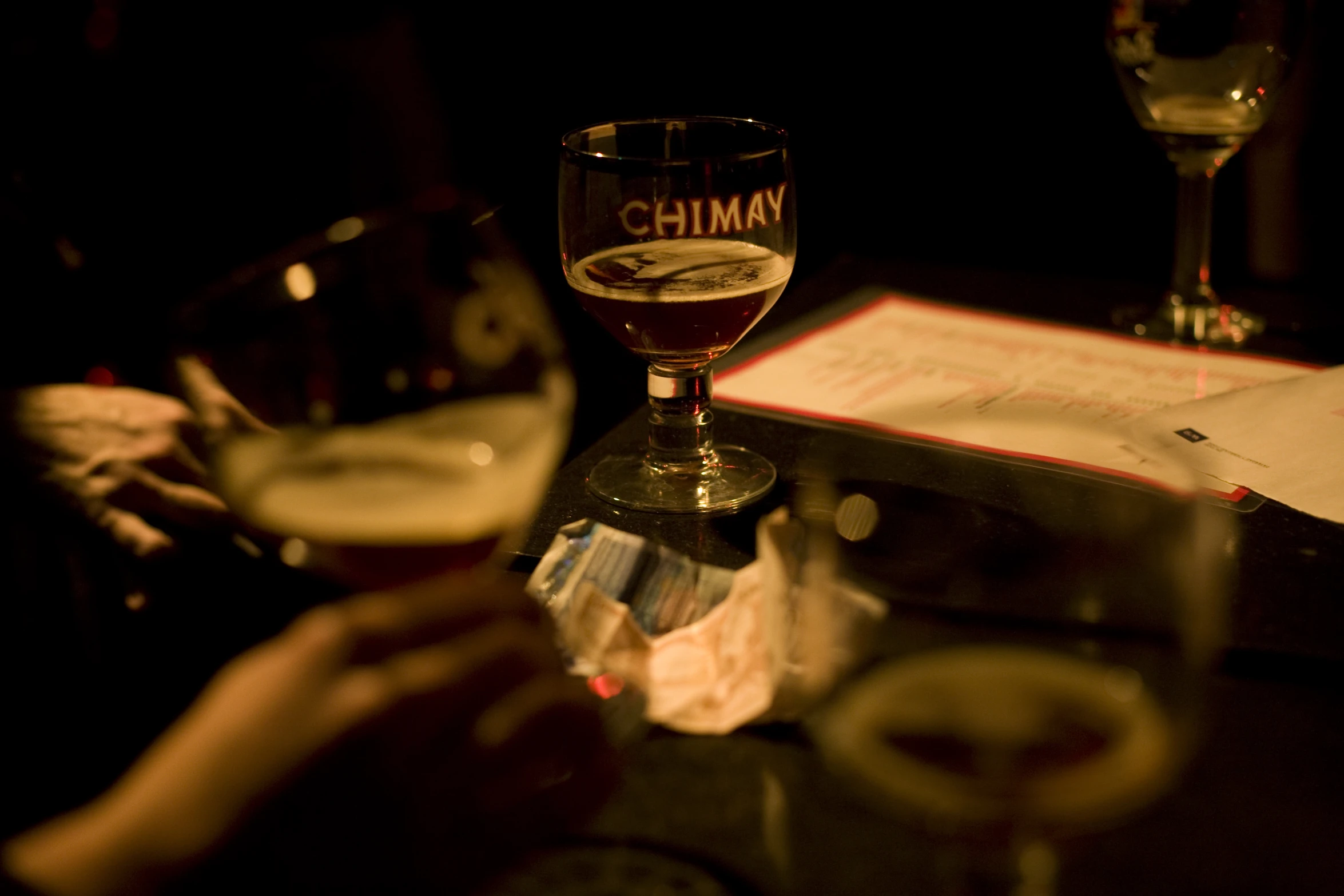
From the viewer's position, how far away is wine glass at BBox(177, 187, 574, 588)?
479 millimetres

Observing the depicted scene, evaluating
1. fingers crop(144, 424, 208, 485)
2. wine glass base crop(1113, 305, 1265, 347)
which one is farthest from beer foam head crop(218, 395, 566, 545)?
wine glass base crop(1113, 305, 1265, 347)

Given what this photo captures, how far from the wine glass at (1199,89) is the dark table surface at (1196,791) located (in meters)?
0.49

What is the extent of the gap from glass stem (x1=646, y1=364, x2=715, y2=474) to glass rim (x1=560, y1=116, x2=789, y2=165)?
170 millimetres

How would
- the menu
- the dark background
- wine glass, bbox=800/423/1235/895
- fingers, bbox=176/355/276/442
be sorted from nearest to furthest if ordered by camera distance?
wine glass, bbox=800/423/1235/895 < fingers, bbox=176/355/276/442 < the menu < the dark background

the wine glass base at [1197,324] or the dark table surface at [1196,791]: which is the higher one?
the wine glass base at [1197,324]

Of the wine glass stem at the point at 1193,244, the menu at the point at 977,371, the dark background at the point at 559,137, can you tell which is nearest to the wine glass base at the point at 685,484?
the menu at the point at 977,371

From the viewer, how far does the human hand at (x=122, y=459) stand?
0.93m

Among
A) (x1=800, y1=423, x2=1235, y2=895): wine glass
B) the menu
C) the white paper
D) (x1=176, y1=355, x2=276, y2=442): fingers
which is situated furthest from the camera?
the menu

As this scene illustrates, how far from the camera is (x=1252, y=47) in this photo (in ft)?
3.79

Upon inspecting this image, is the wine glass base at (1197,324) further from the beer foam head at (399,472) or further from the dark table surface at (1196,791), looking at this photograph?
the beer foam head at (399,472)

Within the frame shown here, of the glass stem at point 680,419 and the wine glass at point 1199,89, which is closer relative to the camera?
the glass stem at point 680,419

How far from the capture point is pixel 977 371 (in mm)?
1156

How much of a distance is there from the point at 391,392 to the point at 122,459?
1.81 feet

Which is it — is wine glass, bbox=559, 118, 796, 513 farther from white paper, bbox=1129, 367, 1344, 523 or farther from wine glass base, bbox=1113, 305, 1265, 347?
wine glass base, bbox=1113, 305, 1265, 347
